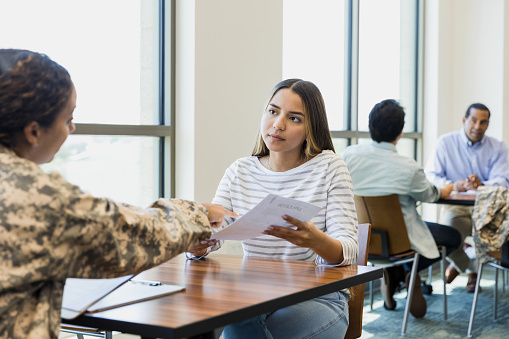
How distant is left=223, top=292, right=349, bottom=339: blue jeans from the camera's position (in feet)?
5.87

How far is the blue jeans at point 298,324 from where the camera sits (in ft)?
5.87

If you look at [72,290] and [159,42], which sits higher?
[159,42]

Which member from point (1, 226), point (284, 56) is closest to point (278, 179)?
point (1, 226)

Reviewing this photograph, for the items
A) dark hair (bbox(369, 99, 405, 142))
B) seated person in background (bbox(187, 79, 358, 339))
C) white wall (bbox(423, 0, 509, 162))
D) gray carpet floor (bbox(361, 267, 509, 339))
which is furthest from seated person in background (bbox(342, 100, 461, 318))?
white wall (bbox(423, 0, 509, 162))

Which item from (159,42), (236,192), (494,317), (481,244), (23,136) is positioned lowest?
(494,317)

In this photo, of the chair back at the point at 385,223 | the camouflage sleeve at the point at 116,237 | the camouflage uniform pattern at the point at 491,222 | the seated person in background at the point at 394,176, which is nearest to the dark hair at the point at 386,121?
the seated person in background at the point at 394,176

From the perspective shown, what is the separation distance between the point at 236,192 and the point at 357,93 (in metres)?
Result: 3.29

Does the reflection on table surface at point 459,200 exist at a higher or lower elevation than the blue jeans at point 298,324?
higher

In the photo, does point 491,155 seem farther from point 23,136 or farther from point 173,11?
point 23,136

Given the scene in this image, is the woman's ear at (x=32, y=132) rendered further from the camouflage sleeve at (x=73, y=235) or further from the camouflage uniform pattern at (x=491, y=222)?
the camouflage uniform pattern at (x=491, y=222)

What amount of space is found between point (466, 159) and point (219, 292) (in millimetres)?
4241

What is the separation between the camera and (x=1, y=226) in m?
1.08

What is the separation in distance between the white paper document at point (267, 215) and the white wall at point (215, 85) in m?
1.75

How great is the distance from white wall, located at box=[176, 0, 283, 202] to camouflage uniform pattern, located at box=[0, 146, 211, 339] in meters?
2.21
